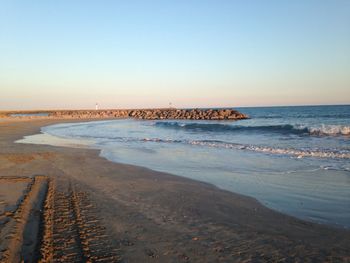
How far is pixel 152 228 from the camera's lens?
16.3ft

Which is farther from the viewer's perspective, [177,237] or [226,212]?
[226,212]

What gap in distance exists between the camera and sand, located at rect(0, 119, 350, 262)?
405 cm

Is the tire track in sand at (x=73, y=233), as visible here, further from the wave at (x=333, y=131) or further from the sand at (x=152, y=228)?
the wave at (x=333, y=131)

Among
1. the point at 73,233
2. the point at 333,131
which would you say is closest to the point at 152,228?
the point at 73,233

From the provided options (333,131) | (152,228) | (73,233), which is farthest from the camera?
(333,131)

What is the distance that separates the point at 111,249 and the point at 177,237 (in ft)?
3.12

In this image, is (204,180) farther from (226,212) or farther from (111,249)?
(111,249)

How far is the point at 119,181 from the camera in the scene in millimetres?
8531

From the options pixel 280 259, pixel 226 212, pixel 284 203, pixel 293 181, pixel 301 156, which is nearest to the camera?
pixel 280 259

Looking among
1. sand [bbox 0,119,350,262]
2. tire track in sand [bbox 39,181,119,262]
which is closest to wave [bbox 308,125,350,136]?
sand [bbox 0,119,350,262]

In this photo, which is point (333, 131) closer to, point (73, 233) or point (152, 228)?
point (152, 228)

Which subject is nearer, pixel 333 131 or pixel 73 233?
pixel 73 233

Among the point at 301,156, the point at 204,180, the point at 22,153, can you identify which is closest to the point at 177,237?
the point at 204,180

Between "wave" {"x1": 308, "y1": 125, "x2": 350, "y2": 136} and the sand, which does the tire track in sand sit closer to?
the sand
